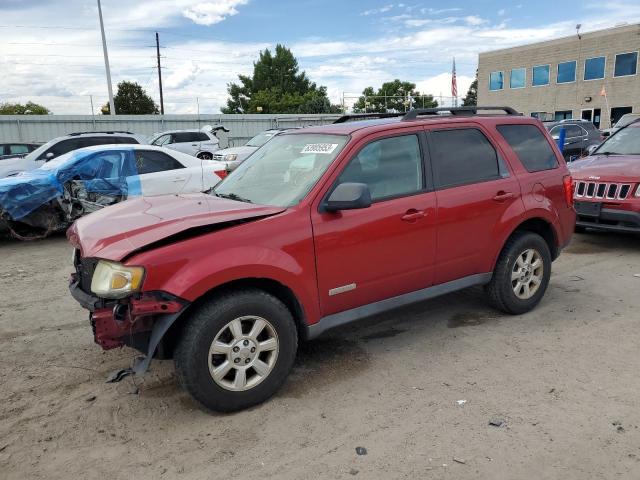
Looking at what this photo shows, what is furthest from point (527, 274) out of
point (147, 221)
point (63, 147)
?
point (63, 147)

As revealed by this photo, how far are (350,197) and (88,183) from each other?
6.64m

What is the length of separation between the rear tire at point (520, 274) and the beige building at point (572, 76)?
34.7 m

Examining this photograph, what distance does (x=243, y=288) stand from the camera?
3330mm

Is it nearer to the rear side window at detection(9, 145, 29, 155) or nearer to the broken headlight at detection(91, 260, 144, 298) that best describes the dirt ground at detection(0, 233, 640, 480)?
the broken headlight at detection(91, 260, 144, 298)

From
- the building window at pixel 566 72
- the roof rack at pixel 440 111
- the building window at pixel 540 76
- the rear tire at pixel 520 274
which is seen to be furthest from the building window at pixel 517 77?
the rear tire at pixel 520 274

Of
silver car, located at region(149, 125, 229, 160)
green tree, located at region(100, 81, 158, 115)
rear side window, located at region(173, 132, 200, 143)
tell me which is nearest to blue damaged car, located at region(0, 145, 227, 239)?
silver car, located at region(149, 125, 229, 160)

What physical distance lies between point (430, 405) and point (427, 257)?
120 cm

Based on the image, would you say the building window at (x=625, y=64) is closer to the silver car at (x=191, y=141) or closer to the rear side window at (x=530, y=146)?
the silver car at (x=191, y=141)

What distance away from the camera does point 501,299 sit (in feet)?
15.5

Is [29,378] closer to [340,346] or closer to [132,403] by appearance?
[132,403]

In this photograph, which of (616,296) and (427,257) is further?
(616,296)

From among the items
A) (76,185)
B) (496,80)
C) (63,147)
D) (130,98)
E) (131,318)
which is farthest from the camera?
(130,98)

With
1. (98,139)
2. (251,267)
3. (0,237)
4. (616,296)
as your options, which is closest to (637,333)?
(616,296)

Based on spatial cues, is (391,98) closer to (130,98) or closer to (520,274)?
(130,98)
